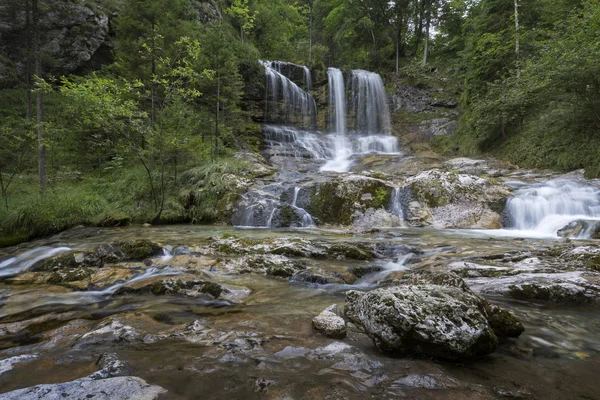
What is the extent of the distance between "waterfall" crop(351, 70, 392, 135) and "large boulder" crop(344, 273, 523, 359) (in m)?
21.7

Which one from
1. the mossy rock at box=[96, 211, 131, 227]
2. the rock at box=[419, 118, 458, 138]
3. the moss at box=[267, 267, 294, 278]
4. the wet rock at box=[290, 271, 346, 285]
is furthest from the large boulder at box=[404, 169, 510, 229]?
the rock at box=[419, 118, 458, 138]

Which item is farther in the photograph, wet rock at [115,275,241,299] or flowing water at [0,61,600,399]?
wet rock at [115,275,241,299]

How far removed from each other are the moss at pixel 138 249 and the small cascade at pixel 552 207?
890 cm

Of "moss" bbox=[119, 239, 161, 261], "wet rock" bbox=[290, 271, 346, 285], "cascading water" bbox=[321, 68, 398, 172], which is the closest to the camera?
"wet rock" bbox=[290, 271, 346, 285]

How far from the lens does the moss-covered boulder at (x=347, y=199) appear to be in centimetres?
934

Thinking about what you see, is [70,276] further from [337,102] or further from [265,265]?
[337,102]

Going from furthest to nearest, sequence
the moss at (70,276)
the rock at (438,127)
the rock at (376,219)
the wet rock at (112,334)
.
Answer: the rock at (438,127)
the rock at (376,219)
the moss at (70,276)
the wet rock at (112,334)

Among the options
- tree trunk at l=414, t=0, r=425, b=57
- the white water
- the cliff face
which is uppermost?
tree trunk at l=414, t=0, r=425, b=57

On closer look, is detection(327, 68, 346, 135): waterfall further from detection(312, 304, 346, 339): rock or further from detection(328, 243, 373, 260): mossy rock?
detection(312, 304, 346, 339): rock

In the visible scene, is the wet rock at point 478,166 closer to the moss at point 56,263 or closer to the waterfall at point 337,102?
the waterfall at point 337,102

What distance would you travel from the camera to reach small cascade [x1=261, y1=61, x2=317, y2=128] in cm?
2186

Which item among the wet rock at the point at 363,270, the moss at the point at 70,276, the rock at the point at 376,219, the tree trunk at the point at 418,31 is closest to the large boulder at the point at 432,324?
the wet rock at the point at 363,270

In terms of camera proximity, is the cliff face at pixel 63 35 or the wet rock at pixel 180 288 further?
the cliff face at pixel 63 35

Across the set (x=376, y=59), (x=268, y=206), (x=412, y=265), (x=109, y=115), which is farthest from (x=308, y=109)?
(x=412, y=265)
